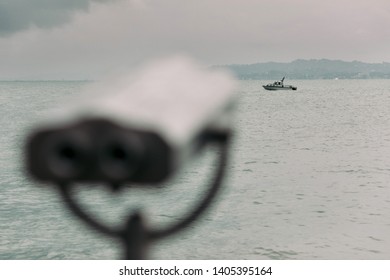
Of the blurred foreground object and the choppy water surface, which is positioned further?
the choppy water surface

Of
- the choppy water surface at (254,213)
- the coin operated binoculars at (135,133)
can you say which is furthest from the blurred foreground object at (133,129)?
the choppy water surface at (254,213)

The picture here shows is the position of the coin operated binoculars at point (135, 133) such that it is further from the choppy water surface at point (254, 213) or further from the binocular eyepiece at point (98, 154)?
the choppy water surface at point (254, 213)

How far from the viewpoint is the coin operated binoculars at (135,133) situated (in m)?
1.48

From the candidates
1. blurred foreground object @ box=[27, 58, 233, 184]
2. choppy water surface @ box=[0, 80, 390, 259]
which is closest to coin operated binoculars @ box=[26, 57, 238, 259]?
blurred foreground object @ box=[27, 58, 233, 184]

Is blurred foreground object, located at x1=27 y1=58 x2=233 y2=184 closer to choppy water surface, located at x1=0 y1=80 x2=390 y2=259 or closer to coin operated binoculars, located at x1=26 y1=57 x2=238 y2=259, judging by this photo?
coin operated binoculars, located at x1=26 y1=57 x2=238 y2=259

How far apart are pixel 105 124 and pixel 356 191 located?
31.7 metres

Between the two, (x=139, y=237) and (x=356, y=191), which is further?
(x=356, y=191)

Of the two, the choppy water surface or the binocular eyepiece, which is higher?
the binocular eyepiece

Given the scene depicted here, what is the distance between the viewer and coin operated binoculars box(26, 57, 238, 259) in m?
1.48

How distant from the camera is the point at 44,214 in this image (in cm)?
2467

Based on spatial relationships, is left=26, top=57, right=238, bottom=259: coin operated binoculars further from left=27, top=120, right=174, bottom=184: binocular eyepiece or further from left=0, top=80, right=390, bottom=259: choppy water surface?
left=0, top=80, right=390, bottom=259: choppy water surface

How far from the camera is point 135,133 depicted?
148 centimetres
